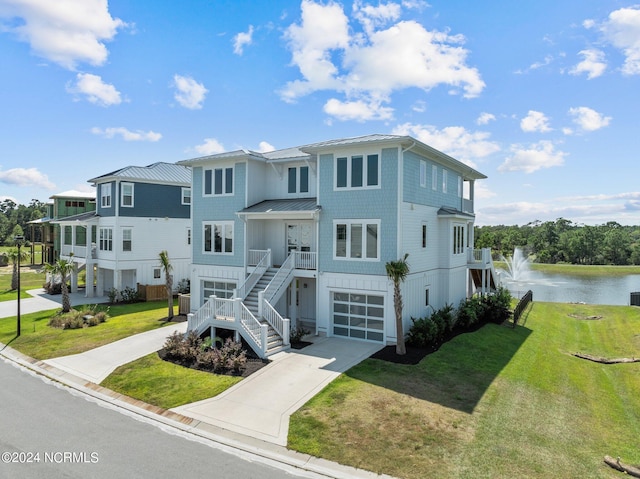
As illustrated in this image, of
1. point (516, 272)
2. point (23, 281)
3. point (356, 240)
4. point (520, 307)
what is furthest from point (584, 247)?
point (23, 281)

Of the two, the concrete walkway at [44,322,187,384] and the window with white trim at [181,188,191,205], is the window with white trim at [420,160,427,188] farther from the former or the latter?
the window with white trim at [181,188,191,205]

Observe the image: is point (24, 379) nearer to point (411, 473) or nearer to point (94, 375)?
point (94, 375)

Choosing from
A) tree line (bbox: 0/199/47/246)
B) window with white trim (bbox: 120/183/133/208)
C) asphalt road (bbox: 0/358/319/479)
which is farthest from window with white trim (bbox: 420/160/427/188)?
tree line (bbox: 0/199/47/246)

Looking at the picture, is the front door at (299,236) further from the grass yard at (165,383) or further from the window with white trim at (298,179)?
the grass yard at (165,383)

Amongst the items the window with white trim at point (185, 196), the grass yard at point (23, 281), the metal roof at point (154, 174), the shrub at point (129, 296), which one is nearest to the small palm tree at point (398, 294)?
the metal roof at point (154, 174)

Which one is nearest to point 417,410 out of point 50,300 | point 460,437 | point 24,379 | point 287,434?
point 460,437

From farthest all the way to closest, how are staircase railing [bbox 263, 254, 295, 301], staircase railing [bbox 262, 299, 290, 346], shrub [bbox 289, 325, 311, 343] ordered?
staircase railing [bbox 263, 254, 295, 301] < shrub [bbox 289, 325, 311, 343] < staircase railing [bbox 262, 299, 290, 346]

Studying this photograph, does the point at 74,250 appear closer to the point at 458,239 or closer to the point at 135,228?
the point at 135,228
